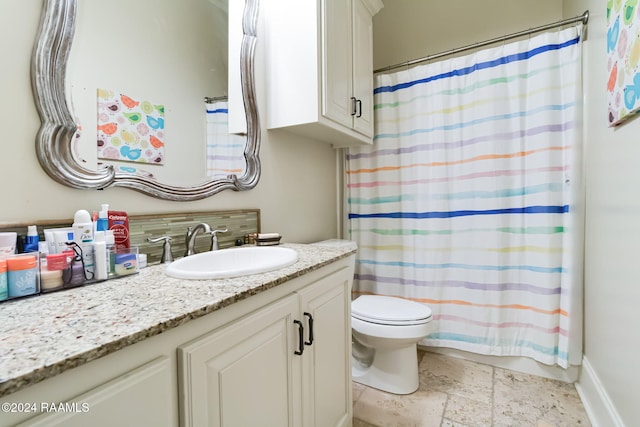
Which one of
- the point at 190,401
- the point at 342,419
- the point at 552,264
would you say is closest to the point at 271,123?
the point at 190,401

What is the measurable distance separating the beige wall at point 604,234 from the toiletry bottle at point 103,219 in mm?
1708

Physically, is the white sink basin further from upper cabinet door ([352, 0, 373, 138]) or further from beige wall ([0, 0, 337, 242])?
upper cabinet door ([352, 0, 373, 138])

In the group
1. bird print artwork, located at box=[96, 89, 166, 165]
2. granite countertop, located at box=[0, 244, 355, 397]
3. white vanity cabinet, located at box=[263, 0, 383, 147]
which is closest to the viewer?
granite countertop, located at box=[0, 244, 355, 397]

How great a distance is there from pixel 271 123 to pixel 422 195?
42.0 inches

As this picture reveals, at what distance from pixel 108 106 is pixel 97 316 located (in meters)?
0.74

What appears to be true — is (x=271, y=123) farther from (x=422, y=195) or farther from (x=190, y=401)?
(x=190, y=401)

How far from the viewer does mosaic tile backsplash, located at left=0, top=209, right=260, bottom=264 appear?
39.2 inches

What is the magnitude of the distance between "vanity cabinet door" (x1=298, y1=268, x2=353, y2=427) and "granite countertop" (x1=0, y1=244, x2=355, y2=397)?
0.23 meters

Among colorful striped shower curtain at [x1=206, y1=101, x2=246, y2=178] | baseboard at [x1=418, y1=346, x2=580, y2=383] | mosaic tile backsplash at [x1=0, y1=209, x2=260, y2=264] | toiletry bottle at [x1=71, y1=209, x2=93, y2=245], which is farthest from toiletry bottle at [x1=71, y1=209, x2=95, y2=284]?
baseboard at [x1=418, y1=346, x2=580, y2=383]

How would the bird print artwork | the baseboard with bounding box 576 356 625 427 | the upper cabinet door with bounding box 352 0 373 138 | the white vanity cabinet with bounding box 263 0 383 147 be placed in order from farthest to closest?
the upper cabinet door with bounding box 352 0 373 138, the white vanity cabinet with bounding box 263 0 383 147, the baseboard with bounding box 576 356 625 427, the bird print artwork

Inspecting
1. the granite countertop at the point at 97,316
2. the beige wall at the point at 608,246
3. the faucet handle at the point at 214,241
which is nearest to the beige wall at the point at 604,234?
the beige wall at the point at 608,246

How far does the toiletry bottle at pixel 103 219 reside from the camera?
2.80 feet

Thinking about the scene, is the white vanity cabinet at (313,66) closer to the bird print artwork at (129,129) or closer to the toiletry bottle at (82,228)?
the bird print artwork at (129,129)

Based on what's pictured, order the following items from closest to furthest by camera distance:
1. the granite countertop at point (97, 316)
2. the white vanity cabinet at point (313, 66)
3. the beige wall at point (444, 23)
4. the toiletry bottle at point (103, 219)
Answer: the granite countertop at point (97, 316) < the toiletry bottle at point (103, 219) < the white vanity cabinet at point (313, 66) < the beige wall at point (444, 23)
